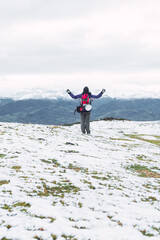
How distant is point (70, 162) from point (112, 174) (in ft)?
10.6

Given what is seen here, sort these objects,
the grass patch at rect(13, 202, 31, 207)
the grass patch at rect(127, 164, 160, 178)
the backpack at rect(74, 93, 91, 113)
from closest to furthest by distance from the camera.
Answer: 1. the grass patch at rect(13, 202, 31, 207)
2. the grass patch at rect(127, 164, 160, 178)
3. the backpack at rect(74, 93, 91, 113)

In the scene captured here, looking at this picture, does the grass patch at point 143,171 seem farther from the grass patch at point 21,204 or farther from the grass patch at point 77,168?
the grass patch at point 21,204

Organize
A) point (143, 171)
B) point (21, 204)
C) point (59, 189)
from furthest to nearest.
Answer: point (143, 171), point (59, 189), point (21, 204)

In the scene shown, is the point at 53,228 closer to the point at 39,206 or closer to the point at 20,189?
the point at 39,206

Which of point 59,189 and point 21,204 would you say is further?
point 59,189

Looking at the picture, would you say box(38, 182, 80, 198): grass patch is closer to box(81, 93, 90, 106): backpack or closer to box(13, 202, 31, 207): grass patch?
box(13, 202, 31, 207): grass patch

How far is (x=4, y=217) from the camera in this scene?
6906 millimetres

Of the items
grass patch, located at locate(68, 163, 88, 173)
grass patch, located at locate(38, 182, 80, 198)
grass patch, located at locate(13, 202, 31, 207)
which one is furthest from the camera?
grass patch, located at locate(68, 163, 88, 173)

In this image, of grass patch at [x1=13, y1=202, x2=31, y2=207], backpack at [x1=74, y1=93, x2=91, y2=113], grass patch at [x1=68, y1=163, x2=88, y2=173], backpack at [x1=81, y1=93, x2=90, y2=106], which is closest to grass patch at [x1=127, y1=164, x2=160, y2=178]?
grass patch at [x1=68, y1=163, x2=88, y2=173]

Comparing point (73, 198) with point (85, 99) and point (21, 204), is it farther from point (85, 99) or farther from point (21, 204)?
point (85, 99)

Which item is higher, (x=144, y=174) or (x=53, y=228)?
(x=53, y=228)

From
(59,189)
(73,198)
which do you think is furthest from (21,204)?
(59,189)

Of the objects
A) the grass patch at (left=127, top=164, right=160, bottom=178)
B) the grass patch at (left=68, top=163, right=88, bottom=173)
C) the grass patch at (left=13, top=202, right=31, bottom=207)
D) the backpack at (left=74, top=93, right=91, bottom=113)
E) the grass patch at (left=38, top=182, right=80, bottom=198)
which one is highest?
the backpack at (left=74, top=93, right=91, bottom=113)

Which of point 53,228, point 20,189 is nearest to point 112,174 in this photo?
point 20,189
